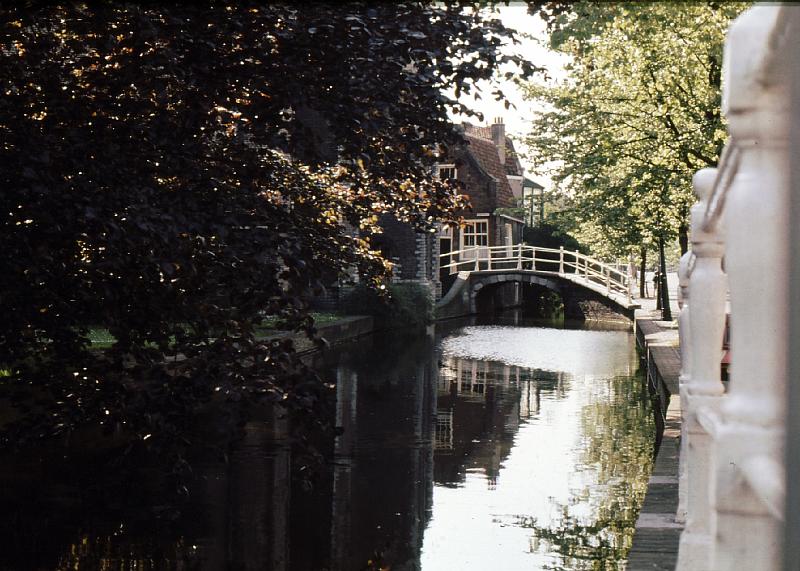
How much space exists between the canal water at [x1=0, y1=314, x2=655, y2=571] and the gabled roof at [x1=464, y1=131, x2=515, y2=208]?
3609 centimetres

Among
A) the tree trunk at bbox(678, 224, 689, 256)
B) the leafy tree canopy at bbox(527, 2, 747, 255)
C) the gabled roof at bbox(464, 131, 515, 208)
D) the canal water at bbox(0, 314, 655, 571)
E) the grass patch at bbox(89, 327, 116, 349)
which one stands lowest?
the canal water at bbox(0, 314, 655, 571)

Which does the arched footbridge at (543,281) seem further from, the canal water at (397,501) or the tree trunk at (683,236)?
the canal water at (397,501)

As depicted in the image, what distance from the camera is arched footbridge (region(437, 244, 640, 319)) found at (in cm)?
4028

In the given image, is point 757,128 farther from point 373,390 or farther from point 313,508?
point 373,390

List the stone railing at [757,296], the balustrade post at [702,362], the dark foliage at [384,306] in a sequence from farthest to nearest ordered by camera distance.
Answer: the dark foliage at [384,306], the balustrade post at [702,362], the stone railing at [757,296]

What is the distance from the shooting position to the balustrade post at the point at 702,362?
312 centimetres

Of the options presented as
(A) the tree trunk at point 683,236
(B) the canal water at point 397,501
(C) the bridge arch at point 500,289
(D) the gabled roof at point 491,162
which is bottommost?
(B) the canal water at point 397,501

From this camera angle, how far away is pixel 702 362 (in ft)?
10.5

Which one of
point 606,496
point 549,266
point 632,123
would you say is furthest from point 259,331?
point 549,266

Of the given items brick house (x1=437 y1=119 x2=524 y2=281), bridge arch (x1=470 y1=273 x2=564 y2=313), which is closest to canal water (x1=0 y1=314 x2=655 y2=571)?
bridge arch (x1=470 y1=273 x2=564 y2=313)

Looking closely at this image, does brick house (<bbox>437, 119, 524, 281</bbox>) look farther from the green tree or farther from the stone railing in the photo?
the stone railing

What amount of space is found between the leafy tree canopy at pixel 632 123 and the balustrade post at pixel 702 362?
13.9m

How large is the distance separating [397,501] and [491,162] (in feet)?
155

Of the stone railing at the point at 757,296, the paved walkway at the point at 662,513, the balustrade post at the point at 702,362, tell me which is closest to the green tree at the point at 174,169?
the paved walkway at the point at 662,513
